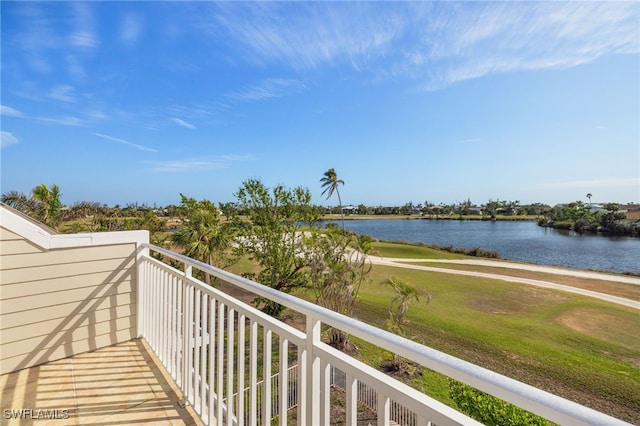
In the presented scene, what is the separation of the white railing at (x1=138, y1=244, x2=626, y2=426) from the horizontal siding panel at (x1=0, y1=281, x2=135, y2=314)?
1.24ft

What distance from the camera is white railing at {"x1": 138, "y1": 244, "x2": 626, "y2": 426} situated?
55 cm

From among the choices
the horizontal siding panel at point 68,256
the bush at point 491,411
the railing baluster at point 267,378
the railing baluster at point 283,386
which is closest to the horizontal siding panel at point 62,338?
the horizontal siding panel at point 68,256

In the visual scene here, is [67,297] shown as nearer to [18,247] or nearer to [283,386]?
[18,247]

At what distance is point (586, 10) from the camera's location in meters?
6.48

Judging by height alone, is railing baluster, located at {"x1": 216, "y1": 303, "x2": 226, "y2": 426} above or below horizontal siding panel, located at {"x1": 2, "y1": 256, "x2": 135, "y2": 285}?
below

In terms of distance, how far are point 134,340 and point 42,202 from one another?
10.0 meters

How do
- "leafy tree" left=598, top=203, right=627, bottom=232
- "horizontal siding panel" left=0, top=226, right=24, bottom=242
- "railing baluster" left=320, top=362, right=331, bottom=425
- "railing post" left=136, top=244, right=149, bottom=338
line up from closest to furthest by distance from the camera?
"railing baluster" left=320, top=362, right=331, bottom=425, "horizontal siding panel" left=0, top=226, right=24, bottom=242, "railing post" left=136, top=244, right=149, bottom=338, "leafy tree" left=598, top=203, right=627, bottom=232

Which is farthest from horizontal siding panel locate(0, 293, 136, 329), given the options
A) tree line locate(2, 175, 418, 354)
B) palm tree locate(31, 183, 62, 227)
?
palm tree locate(31, 183, 62, 227)

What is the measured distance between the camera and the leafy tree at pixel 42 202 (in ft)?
28.8

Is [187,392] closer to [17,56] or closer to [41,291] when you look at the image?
[41,291]

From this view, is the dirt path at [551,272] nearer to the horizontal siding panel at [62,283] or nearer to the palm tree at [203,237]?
the palm tree at [203,237]

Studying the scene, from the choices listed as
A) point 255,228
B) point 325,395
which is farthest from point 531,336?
point 325,395

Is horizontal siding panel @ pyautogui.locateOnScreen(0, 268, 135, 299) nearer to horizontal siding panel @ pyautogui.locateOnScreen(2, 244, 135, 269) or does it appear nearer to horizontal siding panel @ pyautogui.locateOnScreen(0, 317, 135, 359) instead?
horizontal siding panel @ pyautogui.locateOnScreen(2, 244, 135, 269)

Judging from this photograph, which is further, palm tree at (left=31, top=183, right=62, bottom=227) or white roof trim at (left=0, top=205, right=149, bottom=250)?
palm tree at (left=31, top=183, right=62, bottom=227)
